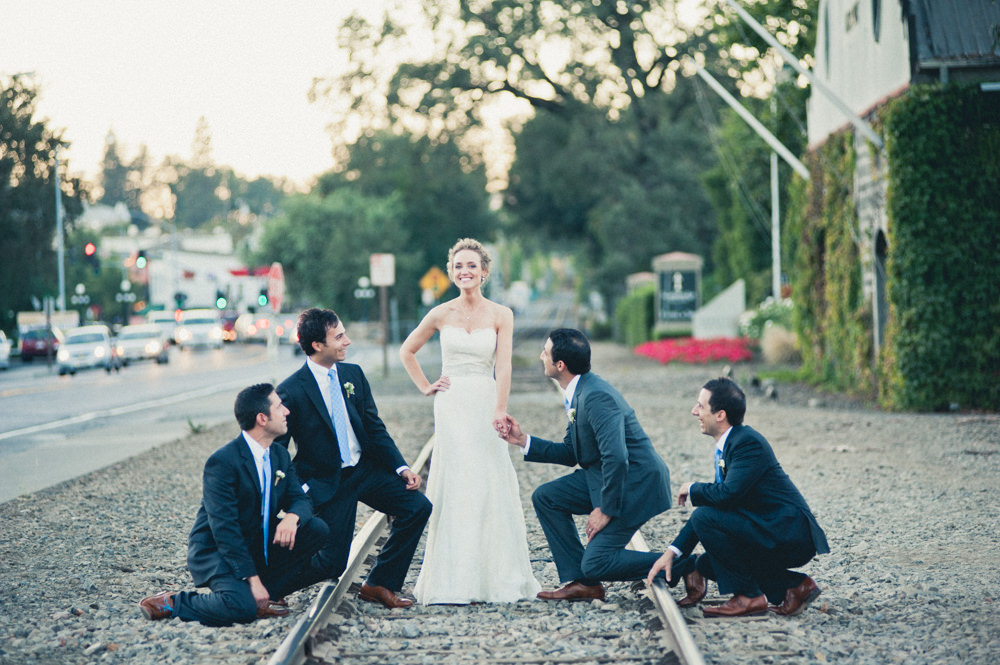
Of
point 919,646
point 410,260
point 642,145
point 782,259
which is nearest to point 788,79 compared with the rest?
point 782,259

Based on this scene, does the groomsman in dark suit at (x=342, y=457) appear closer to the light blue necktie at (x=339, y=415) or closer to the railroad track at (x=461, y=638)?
the light blue necktie at (x=339, y=415)

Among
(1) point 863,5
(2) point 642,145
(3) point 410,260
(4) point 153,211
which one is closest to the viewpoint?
(1) point 863,5

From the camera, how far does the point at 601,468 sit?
612 cm

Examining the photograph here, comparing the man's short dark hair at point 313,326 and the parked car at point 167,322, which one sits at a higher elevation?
the man's short dark hair at point 313,326

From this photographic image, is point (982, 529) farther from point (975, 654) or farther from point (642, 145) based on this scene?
point (642, 145)

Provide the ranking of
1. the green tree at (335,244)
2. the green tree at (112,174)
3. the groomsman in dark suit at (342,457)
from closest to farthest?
the groomsman in dark suit at (342,457), the green tree at (335,244), the green tree at (112,174)

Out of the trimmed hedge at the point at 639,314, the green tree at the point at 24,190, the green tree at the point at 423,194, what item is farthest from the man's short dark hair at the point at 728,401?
the green tree at the point at 423,194

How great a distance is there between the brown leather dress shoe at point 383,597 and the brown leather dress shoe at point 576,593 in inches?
30.2

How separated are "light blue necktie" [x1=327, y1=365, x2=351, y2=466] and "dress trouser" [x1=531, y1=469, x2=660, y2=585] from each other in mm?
1064

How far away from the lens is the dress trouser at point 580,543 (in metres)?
6.14

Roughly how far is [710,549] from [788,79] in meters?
25.4

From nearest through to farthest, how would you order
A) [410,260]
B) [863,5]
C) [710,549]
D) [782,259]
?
[710,549], [863,5], [782,259], [410,260]

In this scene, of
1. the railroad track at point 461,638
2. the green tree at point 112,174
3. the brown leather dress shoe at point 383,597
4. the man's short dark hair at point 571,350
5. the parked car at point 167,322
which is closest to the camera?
the railroad track at point 461,638

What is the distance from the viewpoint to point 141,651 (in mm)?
5469
